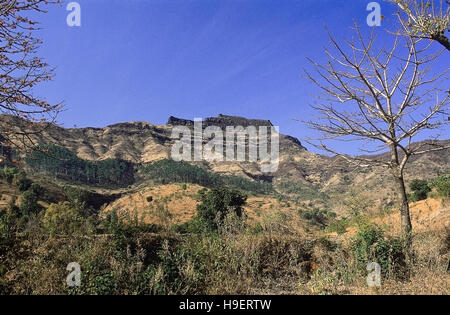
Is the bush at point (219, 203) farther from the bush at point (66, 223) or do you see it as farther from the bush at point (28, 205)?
the bush at point (28, 205)

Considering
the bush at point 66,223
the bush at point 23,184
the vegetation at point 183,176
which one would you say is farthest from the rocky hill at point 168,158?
the bush at point 66,223

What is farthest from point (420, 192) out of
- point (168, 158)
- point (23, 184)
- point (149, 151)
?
point (149, 151)

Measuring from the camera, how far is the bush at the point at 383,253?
580 centimetres

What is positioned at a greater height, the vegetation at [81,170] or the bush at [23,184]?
the vegetation at [81,170]

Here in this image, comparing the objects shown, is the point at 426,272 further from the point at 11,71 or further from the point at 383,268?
the point at 11,71

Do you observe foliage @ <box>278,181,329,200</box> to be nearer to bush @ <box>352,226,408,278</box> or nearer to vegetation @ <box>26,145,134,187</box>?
vegetation @ <box>26,145,134,187</box>

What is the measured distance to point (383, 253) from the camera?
598cm

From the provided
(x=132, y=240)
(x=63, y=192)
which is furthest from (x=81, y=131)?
(x=132, y=240)

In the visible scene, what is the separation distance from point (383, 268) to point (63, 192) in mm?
58346

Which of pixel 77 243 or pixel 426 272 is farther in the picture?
pixel 77 243

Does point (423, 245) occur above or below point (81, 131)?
below

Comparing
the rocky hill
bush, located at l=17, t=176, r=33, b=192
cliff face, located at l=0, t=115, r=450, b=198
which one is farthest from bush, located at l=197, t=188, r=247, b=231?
cliff face, located at l=0, t=115, r=450, b=198
